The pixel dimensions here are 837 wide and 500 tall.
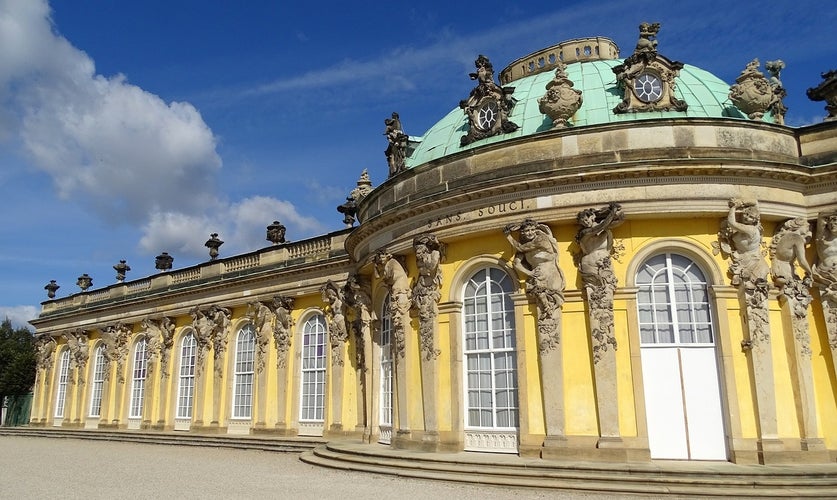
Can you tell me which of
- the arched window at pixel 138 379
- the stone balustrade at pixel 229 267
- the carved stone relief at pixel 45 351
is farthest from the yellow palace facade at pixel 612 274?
the carved stone relief at pixel 45 351

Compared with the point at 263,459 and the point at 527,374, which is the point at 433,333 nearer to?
the point at 527,374

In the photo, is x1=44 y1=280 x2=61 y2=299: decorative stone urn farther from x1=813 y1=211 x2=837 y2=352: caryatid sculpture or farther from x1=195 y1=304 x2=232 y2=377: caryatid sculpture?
x1=813 y1=211 x2=837 y2=352: caryatid sculpture

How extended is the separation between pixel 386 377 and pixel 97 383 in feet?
71.5

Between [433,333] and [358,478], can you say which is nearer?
[358,478]

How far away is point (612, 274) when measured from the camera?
14.3 m

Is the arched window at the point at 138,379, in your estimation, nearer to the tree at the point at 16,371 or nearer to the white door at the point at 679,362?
the tree at the point at 16,371

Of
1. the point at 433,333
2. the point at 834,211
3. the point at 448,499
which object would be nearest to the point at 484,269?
the point at 433,333

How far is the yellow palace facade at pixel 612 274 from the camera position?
13.9 m

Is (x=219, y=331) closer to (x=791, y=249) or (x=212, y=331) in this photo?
(x=212, y=331)

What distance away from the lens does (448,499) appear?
37.4 ft

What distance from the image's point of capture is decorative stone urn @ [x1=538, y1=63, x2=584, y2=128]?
52.1ft

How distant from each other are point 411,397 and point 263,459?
219 inches

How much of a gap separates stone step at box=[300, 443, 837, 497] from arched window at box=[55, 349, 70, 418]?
28.8m

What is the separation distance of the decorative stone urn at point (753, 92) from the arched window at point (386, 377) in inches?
410
